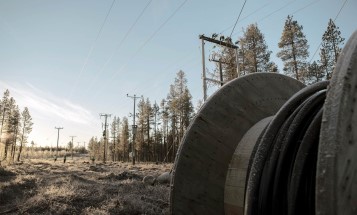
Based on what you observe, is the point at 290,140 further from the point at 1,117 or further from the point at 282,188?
the point at 1,117

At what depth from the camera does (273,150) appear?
248 cm

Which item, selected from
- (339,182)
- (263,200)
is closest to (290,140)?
(263,200)

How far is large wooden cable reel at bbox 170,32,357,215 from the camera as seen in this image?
5.22ft

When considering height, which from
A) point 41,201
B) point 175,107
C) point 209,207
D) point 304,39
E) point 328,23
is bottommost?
point 41,201

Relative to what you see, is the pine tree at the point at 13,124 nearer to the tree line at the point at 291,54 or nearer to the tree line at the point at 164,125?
the tree line at the point at 164,125

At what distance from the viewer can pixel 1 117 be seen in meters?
84.6

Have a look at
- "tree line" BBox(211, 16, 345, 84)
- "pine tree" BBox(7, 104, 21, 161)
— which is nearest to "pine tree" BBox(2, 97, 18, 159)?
"pine tree" BBox(7, 104, 21, 161)

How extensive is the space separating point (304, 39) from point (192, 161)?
38636 mm

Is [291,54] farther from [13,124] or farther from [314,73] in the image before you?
[13,124]

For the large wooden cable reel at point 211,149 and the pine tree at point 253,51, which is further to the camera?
the pine tree at point 253,51

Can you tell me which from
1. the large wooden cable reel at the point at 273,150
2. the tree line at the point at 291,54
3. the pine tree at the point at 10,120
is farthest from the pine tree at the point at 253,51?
the pine tree at the point at 10,120

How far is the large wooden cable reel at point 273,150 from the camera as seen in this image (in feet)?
5.22

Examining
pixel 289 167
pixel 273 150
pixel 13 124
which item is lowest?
pixel 289 167

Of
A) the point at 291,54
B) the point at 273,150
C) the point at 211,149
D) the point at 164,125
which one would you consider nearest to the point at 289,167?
the point at 273,150
